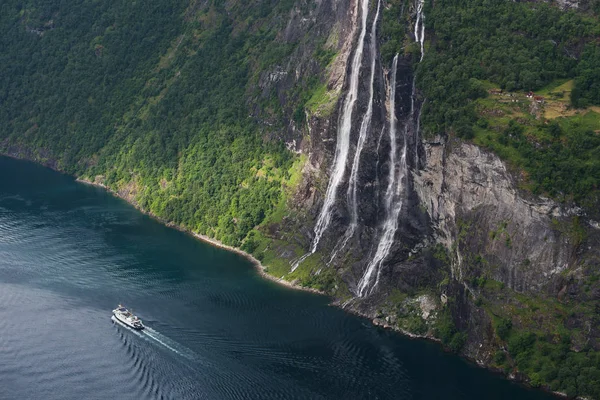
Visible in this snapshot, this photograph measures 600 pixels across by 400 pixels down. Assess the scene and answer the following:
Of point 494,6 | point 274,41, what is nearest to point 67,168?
point 274,41

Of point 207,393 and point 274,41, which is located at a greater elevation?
point 274,41

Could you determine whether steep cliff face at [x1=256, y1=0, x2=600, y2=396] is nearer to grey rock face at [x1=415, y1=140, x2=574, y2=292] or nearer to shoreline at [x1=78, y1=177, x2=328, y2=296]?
grey rock face at [x1=415, y1=140, x2=574, y2=292]

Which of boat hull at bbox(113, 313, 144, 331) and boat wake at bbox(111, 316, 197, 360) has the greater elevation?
boat hull at bbox(113, 313, 144, 331)

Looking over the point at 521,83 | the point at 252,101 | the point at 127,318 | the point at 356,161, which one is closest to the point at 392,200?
the point at 356,161

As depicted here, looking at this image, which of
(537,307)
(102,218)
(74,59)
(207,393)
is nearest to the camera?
(207,393)

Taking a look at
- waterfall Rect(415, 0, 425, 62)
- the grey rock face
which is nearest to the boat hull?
the grey rock face

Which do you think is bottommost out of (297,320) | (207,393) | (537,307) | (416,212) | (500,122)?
(207,393)

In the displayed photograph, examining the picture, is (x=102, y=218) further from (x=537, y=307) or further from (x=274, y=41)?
(x=537, y=307)
